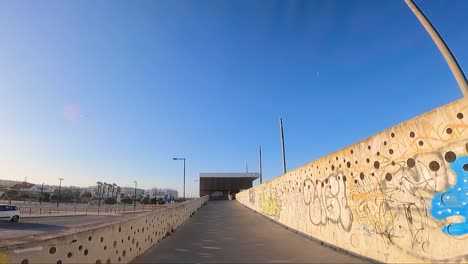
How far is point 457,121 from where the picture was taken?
213 inches

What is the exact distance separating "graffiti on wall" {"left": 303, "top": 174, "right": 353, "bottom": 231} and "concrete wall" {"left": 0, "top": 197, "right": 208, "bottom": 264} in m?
5.70

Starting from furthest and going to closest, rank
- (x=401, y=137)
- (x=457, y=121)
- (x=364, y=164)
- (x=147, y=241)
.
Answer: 1. (x=147, y=241)
2. (x=364, y=164)
3. (x=401, y=137)
4. (x=457, y=121)

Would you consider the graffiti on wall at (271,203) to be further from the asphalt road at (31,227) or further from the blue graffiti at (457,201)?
the blue graffiti at (457,201)

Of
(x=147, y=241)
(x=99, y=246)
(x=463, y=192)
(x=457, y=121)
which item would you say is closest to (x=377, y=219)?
(x=463, y=192)

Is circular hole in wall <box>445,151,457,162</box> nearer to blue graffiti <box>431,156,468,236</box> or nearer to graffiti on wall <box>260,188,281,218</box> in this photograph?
blue graffiti <box>431,156,468,236</box>

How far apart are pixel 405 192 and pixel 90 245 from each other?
19.9ft

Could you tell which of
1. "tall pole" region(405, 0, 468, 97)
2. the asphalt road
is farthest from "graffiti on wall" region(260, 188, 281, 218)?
"tall pole" region(405, 0, 468, 97)

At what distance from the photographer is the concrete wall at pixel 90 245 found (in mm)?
4309

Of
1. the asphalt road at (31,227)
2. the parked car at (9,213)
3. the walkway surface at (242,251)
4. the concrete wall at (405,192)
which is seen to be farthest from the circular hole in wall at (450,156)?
the parked car at (9,213)

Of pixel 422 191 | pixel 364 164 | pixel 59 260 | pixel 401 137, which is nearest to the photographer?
pixel 59 260

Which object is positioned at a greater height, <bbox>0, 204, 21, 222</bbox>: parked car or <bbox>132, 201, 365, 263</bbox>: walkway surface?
<bbox>0, 204, 21, 222</bbox>: parked car

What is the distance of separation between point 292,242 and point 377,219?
4285mm

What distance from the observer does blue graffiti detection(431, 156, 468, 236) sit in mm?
5230

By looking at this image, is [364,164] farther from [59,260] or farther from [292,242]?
[59,260]
